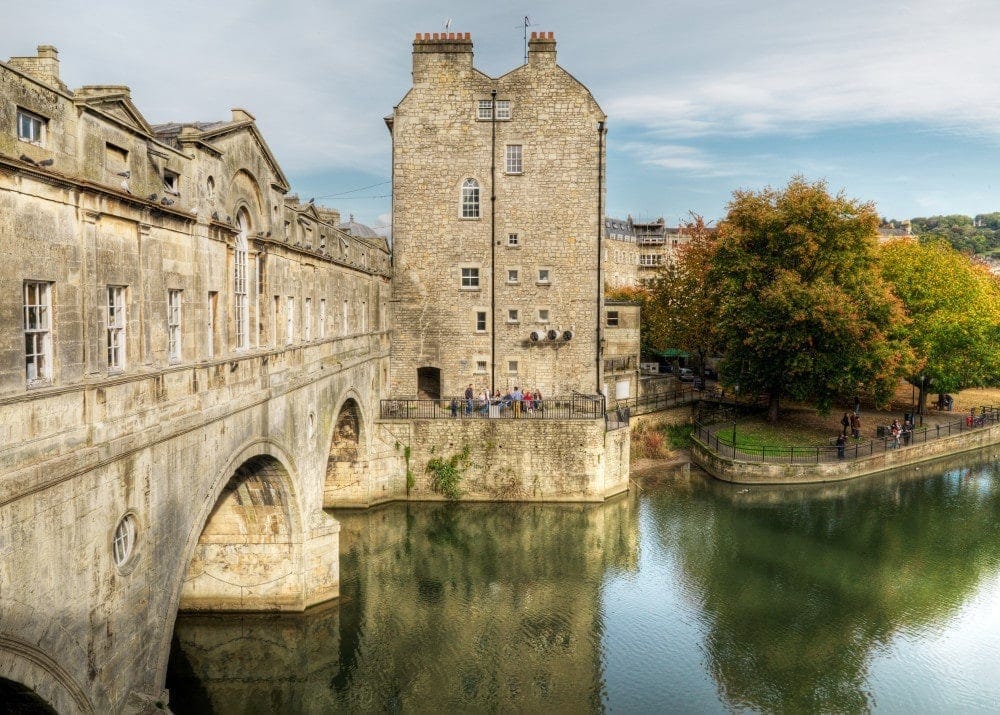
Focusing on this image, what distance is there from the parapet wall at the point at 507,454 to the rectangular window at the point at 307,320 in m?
8.58

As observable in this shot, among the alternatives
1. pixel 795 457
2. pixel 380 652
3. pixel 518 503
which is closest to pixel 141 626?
pixel 380 652

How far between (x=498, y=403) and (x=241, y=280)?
1432 centimetres

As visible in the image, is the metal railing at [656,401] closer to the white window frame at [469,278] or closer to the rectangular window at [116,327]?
the white window frame at [469,278]

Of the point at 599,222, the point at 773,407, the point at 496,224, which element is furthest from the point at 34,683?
the point at 773,407

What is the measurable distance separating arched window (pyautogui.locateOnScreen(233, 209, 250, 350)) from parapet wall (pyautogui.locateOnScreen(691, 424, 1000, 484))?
21.7m

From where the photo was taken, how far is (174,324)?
1119 centimetres

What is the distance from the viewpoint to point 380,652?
1656 cm

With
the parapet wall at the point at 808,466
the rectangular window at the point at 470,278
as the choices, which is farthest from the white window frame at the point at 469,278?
the parapet wall at the point at 808,466

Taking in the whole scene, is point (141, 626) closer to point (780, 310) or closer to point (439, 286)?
point (439, 286)

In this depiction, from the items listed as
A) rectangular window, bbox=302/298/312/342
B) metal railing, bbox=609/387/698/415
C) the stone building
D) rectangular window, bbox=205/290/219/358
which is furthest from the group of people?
rectangular window, bbox=205/290/219/358

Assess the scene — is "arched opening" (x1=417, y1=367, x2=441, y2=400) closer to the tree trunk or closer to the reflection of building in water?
the reflection of building in water

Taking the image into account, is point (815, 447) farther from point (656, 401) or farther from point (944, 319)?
point (944, 319)

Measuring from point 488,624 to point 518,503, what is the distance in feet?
27.8

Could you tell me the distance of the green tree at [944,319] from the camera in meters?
36.0
